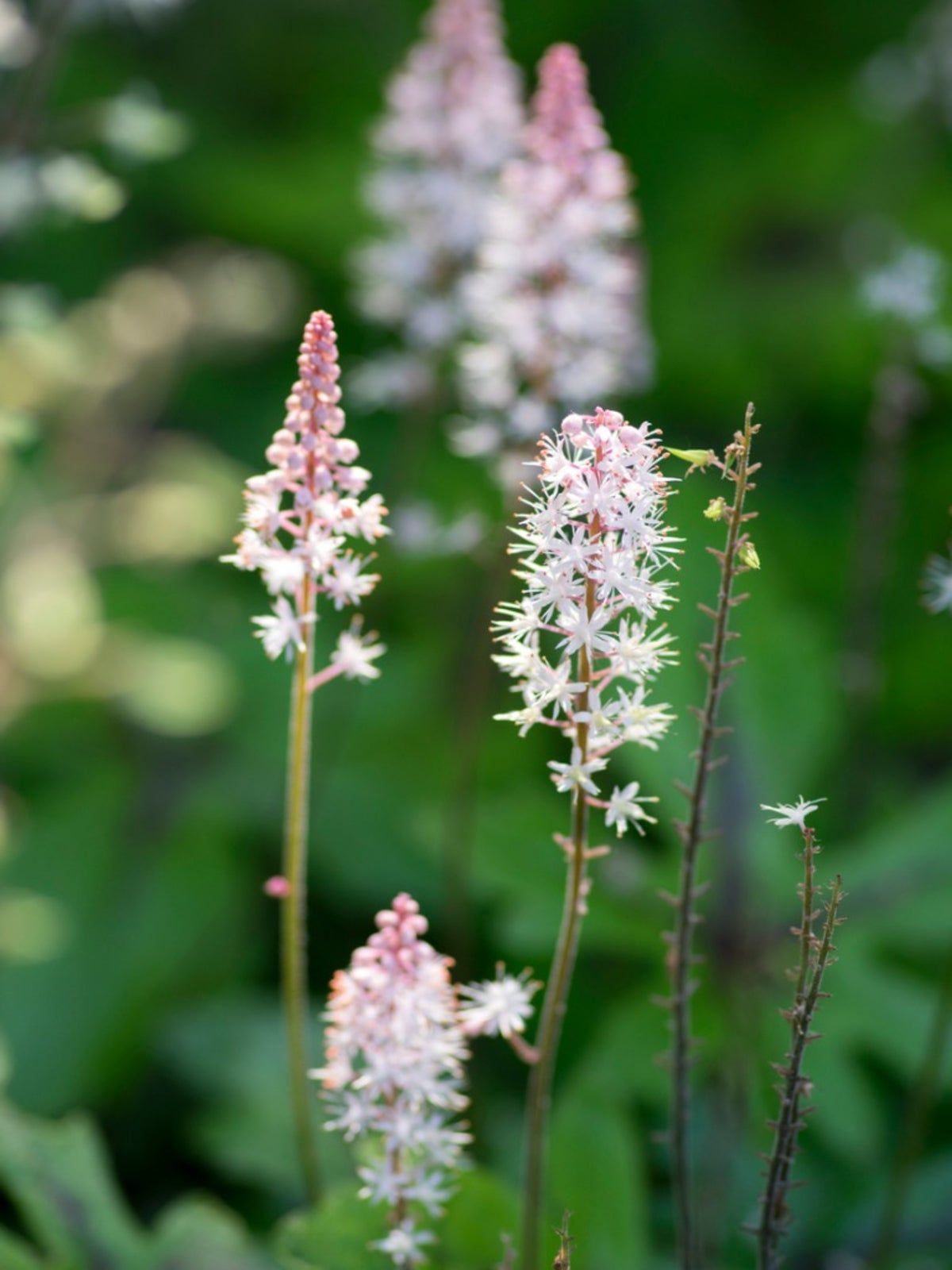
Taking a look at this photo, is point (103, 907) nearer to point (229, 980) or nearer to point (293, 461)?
point (229, 980)

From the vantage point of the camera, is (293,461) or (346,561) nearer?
(293,461)

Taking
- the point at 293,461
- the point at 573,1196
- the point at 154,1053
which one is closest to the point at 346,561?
the point at 293,461

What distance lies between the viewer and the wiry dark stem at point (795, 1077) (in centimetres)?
131

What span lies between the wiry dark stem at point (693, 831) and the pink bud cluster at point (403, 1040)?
19cm

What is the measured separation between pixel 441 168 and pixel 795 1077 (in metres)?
2.10

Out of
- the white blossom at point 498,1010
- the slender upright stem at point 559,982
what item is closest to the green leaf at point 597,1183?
the slender upright stem at point 559,982

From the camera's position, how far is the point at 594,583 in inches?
56.1

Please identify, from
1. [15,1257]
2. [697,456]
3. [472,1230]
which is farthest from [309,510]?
[15,1257]

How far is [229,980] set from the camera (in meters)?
3.51

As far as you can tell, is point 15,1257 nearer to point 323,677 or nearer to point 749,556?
point 323,677

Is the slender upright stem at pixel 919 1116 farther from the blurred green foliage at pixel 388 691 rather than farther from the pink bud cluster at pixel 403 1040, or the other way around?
the pink bud cluster at pixel 403 1040

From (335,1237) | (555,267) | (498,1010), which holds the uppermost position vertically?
(555,267)

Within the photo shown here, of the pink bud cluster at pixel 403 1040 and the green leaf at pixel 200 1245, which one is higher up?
the pink bud cluster at pixel 403 1040

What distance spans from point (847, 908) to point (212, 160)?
184 inches
